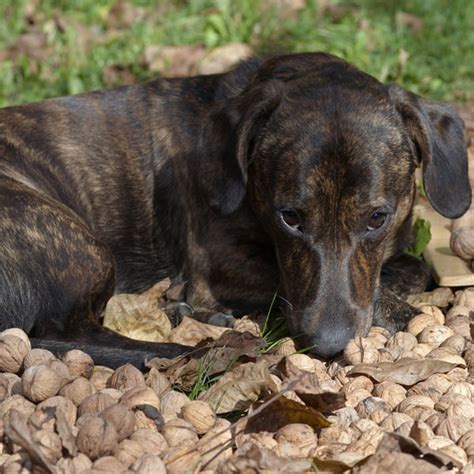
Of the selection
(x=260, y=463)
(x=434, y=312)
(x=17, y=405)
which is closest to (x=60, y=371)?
(x=17, y=405)

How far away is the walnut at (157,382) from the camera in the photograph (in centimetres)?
417

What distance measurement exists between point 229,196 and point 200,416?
4.64 ft

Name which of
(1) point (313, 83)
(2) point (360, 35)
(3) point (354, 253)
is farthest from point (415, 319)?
(2) point (360, 35)

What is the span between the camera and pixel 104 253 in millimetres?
5156

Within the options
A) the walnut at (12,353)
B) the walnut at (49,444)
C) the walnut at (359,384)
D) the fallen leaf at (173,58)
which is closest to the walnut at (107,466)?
the walnut at (49,444)

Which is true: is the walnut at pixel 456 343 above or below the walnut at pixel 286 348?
above

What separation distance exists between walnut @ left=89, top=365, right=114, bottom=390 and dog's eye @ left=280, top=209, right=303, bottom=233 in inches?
40.9

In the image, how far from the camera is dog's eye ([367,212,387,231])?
15.7ft

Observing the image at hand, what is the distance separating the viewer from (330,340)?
14.9 feet

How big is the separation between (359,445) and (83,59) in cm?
549

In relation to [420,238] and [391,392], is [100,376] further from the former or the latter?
[420,238]

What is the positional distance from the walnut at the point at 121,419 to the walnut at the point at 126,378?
1.45ft

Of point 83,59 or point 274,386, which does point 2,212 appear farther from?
point 83,59

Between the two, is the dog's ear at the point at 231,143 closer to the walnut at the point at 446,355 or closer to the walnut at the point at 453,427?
the walnut at the point at 446,355
